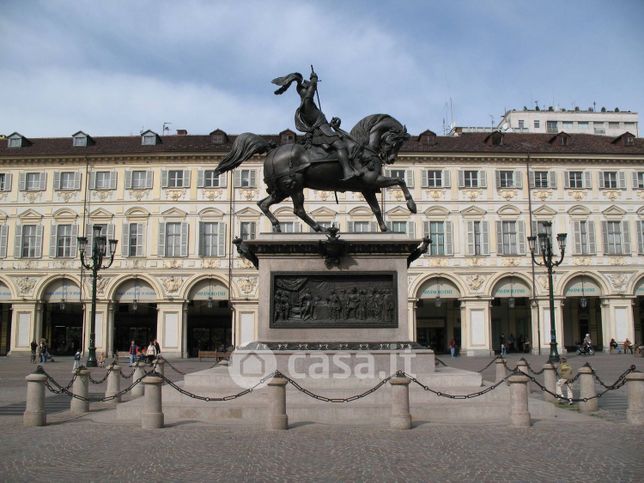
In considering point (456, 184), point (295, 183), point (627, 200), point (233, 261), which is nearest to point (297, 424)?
point (295, 183)

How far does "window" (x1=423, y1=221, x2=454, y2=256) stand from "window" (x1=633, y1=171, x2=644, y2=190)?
12.9 metres

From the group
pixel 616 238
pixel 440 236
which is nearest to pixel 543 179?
pixel 616 238

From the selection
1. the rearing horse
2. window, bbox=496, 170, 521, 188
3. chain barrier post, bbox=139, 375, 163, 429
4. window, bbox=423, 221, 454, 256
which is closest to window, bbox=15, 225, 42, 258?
window, bbox=423, 221, 454, 256

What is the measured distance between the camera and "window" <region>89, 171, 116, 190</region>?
44656 mm

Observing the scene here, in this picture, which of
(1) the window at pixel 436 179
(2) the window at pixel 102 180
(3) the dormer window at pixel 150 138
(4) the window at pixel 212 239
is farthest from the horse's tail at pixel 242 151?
(3) the dormer window at pixel 150 138

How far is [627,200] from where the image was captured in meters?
44.8

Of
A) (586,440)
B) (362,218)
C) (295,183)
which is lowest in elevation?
(586,440)

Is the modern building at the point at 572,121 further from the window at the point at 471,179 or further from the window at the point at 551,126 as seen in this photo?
the window at the point at 471,179

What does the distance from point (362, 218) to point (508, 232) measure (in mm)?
9711

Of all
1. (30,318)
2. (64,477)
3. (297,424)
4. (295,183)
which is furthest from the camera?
(30,318)

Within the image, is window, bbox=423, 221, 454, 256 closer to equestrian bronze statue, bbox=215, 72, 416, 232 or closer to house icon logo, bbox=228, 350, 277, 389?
equestrian bronze statue, bbox=215, 72, 416, 232

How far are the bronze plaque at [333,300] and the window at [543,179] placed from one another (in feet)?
111

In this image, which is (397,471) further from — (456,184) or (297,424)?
(456,184)

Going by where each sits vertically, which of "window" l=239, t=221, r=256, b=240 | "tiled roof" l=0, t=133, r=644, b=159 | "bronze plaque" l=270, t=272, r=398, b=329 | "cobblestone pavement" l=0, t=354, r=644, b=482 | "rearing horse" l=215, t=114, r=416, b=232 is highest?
"tiled roof" l=0, t=133, r=644, b=159
